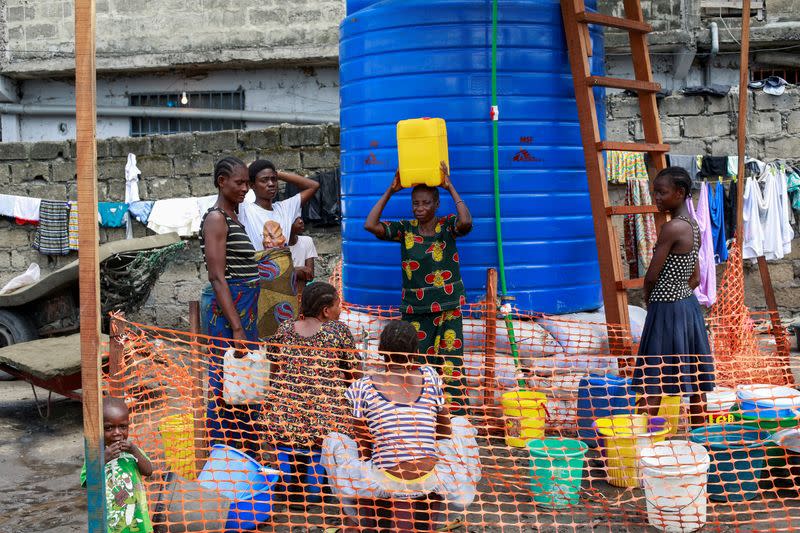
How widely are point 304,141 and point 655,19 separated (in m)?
6.29

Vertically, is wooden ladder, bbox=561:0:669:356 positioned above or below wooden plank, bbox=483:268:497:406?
above

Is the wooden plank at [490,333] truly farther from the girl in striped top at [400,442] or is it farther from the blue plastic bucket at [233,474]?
the blue plastic bucket at [233,474]

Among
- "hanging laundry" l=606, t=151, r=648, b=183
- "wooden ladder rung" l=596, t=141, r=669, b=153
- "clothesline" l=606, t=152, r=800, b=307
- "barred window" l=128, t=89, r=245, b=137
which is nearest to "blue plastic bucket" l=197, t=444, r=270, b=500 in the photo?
"wooden ladder rung" l=596, t=141, r=669, b=153

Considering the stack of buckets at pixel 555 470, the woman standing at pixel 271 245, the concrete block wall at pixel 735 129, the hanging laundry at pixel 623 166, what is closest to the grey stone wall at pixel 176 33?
A: the concrete block wall at pixel 735 129

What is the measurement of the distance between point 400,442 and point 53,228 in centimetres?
676

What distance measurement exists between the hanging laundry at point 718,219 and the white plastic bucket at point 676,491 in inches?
189

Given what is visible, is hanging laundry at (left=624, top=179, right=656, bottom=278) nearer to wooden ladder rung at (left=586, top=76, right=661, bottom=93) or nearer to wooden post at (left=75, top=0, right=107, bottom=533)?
wooden ladder rung at (left=586, top=76, right=661, bottom=93)

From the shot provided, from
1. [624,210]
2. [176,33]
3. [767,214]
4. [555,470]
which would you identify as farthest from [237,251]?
[176,33]

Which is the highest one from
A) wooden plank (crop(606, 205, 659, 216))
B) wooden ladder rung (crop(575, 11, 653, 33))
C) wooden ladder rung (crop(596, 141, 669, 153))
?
wooden ladder rung (crop(575, 11, 653, 33))

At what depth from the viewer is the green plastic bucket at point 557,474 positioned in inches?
180

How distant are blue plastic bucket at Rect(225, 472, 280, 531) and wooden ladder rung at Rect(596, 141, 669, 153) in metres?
2.86

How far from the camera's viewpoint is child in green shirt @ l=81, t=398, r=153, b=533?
3846mm

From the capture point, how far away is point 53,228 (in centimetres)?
973

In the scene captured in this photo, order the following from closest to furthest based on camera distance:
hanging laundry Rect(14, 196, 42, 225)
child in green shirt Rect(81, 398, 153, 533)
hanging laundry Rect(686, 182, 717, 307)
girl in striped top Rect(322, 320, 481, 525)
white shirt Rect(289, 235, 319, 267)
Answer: child in green shirt Rect(81, 398, 153, 533) < girl in striped top Rect(322, 320, 481, 525) < white shirt Rect(289, 235, 319, 267) < hanging laundry Rect(686, 182, 717, 307) < hanging laundry Rect(14, 196, 42, 225)
